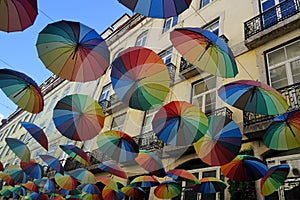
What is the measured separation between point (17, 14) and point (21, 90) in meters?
1.66

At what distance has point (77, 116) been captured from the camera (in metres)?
4.85

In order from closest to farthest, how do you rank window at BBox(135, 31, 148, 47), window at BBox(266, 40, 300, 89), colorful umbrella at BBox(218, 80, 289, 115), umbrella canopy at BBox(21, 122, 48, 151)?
1. colorful umbrella at BBox(218, 80, 289, 115)
2. umbrella canopy at BBox(21, 122, 48, 151)
3. window at BBox(266, 40, 300, 89)
4. window at BBox(135, 31, 148, 47)

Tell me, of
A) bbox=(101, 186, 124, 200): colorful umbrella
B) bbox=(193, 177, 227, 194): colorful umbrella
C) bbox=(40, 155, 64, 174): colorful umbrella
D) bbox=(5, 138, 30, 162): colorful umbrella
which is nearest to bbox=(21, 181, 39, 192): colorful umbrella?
bbox=(40, 155, 64, 174): colorful umbrella

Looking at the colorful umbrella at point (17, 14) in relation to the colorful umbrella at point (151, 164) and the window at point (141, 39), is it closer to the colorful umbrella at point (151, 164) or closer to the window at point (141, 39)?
the colorful umbrella at point (151, 164)

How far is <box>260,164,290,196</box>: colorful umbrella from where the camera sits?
4828 millimetres

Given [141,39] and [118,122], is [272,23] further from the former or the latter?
[141,39]

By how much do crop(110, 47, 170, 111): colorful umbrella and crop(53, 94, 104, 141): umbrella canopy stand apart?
1119mm

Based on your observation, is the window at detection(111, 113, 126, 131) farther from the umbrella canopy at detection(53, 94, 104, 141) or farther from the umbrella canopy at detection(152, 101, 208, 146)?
the umbrella canopy at detection(152, 101, 208, 146)

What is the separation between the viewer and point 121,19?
66.8 feet

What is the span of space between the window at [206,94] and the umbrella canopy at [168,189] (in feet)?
10.7

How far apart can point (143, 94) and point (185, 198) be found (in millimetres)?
5134

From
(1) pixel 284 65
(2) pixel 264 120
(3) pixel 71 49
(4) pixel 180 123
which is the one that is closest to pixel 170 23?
(1) pixel 284 65

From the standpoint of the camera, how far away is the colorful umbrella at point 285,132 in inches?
173

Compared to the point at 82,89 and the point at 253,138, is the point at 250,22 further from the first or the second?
the point at 82,89
